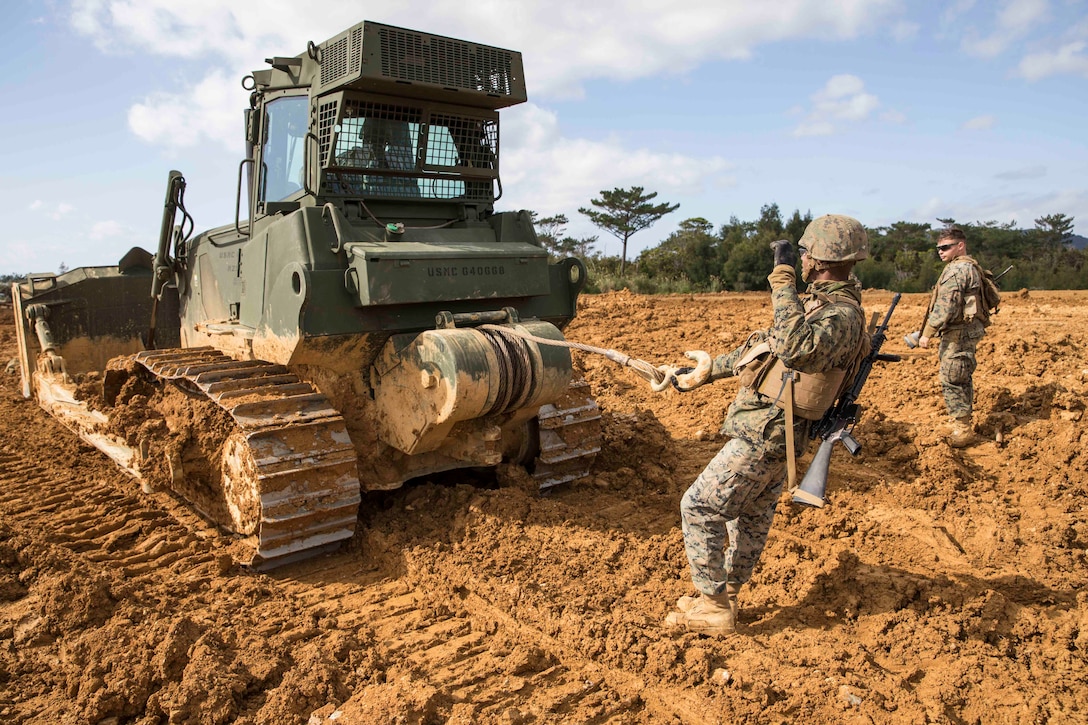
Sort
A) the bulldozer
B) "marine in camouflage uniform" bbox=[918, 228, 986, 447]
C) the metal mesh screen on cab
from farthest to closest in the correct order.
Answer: "marine in camouflage uniform" bbox=[918, 228, 986, 447]
the metal mesh screen on cab
the bulldozer

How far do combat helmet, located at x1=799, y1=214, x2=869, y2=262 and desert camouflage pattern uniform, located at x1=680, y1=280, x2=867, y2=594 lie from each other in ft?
0.43

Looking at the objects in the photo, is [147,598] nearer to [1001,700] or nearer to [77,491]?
[77,491]

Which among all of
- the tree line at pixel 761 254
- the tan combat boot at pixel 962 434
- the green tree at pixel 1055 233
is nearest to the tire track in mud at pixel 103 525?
the tan combat boot at pixel 962 434

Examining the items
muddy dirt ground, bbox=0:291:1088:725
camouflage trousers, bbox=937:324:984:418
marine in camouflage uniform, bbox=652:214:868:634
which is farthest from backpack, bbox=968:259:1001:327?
marine in camouflage uniform, bbox=652:214:868:634

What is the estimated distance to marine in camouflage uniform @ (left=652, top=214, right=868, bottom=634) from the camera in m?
3.60

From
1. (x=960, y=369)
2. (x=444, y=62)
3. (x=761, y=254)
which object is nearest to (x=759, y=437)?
(x=444, y=62)

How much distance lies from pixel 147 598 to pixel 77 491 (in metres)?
2.34

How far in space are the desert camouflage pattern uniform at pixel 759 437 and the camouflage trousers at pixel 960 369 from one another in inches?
164

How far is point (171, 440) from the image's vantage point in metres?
5.18

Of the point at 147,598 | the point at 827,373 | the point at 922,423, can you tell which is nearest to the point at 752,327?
the point at 922,423

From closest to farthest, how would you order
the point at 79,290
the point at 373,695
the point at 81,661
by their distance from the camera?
the point at 373,695 < the point at 81,661 < the point at 79,290

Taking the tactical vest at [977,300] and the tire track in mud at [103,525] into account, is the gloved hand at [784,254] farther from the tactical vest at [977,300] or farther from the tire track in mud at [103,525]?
the tactical vest at [977,300]

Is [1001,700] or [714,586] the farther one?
[714,586]

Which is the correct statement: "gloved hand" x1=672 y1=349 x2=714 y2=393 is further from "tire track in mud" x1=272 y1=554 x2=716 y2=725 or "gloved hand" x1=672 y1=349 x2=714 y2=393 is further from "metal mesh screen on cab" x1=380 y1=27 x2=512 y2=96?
"metal mesh screen on cab" x1=380 y1=27 x2=512 y2=96
